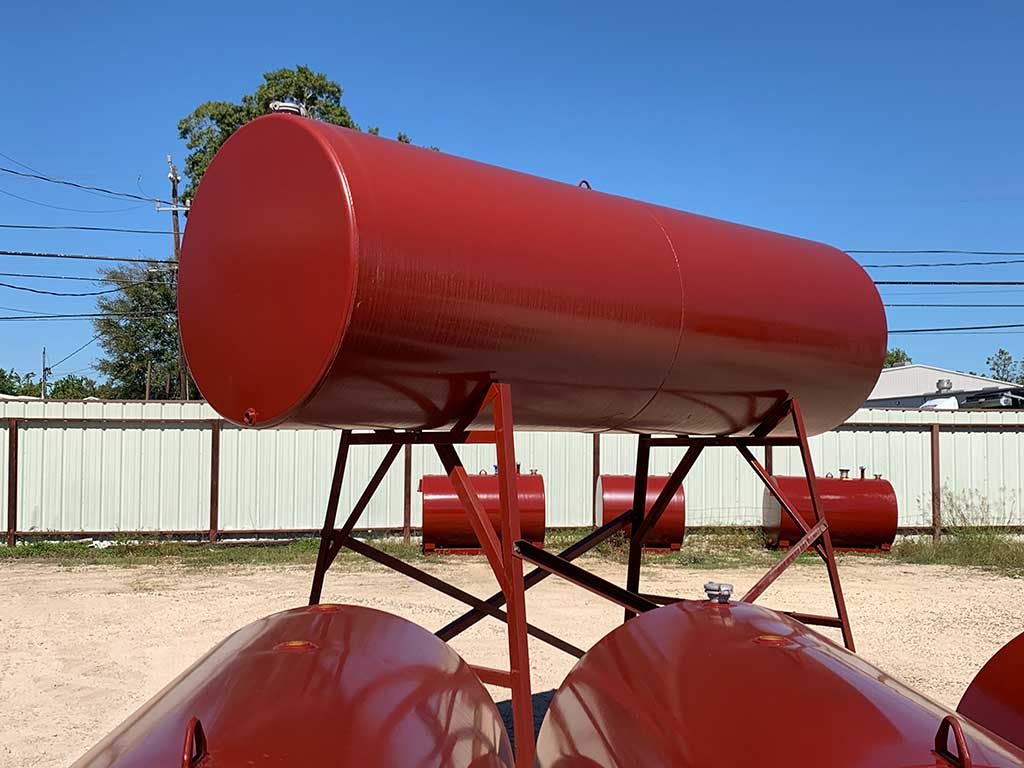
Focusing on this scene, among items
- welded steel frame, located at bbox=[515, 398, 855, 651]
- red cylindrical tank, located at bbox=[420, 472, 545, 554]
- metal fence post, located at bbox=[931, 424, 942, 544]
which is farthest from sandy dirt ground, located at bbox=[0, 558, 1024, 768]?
metal fence post, located at bbox=[931, 424, 942, 544]

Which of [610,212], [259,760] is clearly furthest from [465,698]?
[610,212]

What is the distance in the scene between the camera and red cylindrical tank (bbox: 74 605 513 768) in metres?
2.37

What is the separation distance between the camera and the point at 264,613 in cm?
957

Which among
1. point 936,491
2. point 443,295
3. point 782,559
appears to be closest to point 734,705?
point 443,295

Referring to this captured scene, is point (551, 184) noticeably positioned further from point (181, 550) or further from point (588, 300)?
point (181, 550)

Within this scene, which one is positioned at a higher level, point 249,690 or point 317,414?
point 317,414

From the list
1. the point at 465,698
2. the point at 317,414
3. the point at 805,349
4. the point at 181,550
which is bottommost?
the point at 181,550

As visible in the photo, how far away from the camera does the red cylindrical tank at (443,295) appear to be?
3387mm

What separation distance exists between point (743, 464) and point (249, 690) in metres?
14.5

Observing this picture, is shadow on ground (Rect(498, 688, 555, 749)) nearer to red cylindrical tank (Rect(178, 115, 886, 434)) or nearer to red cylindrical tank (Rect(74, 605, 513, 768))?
red cylindrical tank (Rect(178, 115, 886, 434))

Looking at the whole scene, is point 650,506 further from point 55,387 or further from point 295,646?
point 55,387

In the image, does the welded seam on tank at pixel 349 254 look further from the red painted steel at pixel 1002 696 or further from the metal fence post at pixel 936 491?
the metal fence post at pixel 936 491

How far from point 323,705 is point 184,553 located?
12299mm

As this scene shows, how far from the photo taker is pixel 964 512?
1644cm
